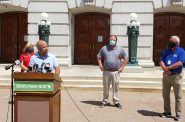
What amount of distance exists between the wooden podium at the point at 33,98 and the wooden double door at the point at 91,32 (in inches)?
525

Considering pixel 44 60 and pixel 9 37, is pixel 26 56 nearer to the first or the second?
pixel 44 60

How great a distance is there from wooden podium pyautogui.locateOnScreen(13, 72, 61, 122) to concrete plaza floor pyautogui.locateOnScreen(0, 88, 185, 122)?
2.76 metres

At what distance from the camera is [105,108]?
9.69 meters

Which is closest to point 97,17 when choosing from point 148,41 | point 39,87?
point 148,41

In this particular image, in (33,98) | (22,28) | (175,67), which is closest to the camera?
(33,98)

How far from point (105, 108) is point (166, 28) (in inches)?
395

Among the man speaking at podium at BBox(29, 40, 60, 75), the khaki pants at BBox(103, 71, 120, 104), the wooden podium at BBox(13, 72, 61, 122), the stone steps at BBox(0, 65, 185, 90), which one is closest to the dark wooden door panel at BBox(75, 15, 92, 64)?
the stone steps at BBox(0, 65, 185, 90)

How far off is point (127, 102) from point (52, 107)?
5486 mm

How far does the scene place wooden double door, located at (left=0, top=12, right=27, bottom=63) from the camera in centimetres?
1934

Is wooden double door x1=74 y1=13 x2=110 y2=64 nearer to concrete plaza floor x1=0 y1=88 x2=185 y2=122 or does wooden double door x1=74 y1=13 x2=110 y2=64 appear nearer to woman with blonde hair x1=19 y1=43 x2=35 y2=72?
concrete plaza floor x1=0 y1=88 x2=185 y2=122

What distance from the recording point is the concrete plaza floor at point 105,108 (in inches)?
335

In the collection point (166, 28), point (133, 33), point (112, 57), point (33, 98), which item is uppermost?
point (166, 28)

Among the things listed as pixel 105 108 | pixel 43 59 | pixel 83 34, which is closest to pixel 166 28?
pixel 83 34

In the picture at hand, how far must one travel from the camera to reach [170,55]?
857 centimetres
